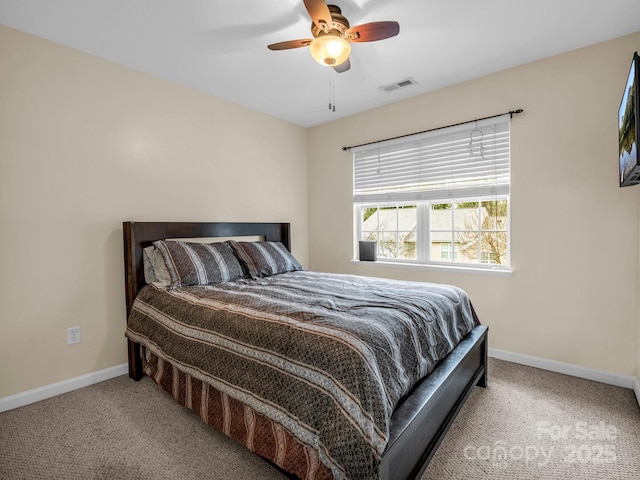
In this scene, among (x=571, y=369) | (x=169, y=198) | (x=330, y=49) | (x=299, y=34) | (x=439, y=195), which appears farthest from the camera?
(x=439, y=195)

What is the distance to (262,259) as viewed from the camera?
2.95m

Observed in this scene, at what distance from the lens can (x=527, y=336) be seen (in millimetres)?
2691

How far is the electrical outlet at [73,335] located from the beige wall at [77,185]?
33 mm

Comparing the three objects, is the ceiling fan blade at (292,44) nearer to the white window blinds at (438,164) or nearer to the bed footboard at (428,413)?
the white window blinds at (438,164)

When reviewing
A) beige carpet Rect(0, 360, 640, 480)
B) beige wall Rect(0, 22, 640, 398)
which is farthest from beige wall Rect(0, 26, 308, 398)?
beige carpet Rect(0, 360, 640, 480)

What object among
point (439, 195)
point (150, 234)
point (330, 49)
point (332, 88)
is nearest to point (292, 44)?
point (330, 49)

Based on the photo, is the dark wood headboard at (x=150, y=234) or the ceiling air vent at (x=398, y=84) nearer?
the dark wood headboard at (x=150, y=234)

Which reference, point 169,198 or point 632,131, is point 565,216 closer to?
point 632,131

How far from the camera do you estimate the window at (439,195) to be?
113 inches

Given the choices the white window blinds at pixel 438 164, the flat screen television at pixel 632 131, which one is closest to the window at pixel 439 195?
the white window blinds at pixel 438 164

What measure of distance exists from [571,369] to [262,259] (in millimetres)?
2649

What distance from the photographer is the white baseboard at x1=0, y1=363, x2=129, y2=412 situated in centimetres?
209

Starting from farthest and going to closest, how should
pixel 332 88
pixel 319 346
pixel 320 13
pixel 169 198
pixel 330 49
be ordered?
1. pixel 332 88
2. pixel 169 198
3. pixel 330 49
4. pixel 320 13
5. pixel 319 346

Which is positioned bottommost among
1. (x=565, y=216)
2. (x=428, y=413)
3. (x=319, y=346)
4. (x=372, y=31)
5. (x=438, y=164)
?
(x=428, y=413)
